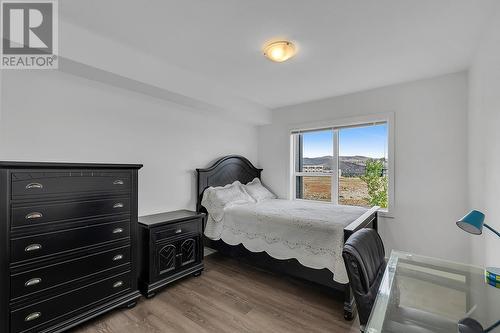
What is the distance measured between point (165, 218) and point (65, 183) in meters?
1.06

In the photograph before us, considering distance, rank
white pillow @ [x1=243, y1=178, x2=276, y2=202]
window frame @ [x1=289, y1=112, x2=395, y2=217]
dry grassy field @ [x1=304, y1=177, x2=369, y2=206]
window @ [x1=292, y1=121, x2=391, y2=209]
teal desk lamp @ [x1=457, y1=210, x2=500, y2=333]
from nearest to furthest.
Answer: teal desk lamp @ [x1=457, y1=210, x2=500, y2=333] → window frame @ [x1=289, y1=112, x2=395, y2=217] → window @ [x1=292, y1=121, x2=391, y2=209] → dry grassy field @ [x1=304, y1=177, x2=369, y2=206] → white pillow @ [x1=243, y1=178, x2=276, y2=202]

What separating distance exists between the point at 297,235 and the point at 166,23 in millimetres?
2266

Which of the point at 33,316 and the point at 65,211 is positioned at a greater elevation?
the point at 65,211

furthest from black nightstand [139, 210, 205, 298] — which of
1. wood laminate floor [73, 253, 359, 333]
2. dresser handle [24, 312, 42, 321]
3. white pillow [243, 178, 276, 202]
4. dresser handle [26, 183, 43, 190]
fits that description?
white pillow [243, 178, 276, 202]

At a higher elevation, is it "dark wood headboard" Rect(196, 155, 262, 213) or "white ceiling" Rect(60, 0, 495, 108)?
"white ceiling" Rect(60, 0, 495, 108)

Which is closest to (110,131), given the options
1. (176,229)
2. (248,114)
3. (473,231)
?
(176,229)

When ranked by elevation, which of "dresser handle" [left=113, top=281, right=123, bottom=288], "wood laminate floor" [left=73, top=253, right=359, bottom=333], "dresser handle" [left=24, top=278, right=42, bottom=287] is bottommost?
"wood laminate floor" [left=73, top=253, right=359, bottom=333]

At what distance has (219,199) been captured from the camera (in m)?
3.25

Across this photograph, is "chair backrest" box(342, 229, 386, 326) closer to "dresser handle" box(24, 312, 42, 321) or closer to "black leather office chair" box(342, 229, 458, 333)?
"black leather office chair" box(342, 229, 458, 333)

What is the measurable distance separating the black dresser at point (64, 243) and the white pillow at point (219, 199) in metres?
1.18

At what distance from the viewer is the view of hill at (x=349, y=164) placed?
355 cm

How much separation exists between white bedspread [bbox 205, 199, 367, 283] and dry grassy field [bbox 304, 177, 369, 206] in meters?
0.54

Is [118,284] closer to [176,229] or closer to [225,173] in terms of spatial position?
[176,229]

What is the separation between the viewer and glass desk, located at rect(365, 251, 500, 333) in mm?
1151
